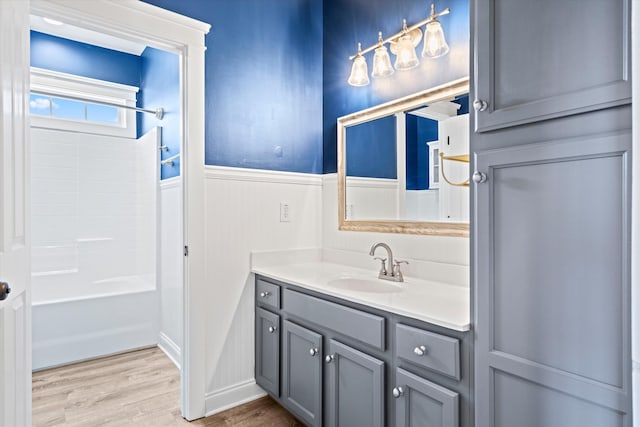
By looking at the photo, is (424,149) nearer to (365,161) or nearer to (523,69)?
(365,161)

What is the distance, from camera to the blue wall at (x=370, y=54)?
177 cm

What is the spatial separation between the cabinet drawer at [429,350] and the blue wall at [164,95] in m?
2.11

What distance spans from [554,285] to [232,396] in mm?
1895

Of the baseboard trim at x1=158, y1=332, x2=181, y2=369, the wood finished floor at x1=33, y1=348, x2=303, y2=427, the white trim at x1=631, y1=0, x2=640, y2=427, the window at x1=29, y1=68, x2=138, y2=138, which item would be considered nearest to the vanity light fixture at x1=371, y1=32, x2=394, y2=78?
the white trim at x1=631, y1=0, x2=640, y2=427

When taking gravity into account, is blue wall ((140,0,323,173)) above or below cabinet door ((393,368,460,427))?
above

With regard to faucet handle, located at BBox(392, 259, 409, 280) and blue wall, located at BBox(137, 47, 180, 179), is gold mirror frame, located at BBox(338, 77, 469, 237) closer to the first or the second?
faucet handle, located at BBox(392, 259, 409, 280)

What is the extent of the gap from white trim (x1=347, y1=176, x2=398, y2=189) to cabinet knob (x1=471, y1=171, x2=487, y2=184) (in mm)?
970

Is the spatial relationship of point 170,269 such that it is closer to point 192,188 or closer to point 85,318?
point 85,318

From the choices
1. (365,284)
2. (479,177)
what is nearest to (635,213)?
(479,177)

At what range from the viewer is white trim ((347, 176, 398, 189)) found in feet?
7.00

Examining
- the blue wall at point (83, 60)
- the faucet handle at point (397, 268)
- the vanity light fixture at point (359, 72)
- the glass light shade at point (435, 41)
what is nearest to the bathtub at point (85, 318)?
the blue wall at point (83, 60)

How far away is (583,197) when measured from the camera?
904mm

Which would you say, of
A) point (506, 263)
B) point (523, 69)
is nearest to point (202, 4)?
point (523, 69)

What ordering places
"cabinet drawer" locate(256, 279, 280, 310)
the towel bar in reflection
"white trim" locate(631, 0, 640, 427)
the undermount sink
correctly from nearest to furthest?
"white trim" locate(631, 0, 640, 427) < the towel bar in reflection < the undermount sink < "cabinet drawer" locate(256, 279, 280, 310)
